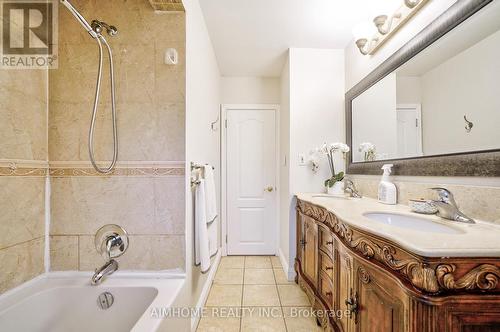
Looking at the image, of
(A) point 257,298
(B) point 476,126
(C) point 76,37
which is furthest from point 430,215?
(C) point 76,37

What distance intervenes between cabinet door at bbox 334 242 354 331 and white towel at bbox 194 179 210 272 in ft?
2.88

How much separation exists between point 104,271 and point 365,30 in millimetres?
2599

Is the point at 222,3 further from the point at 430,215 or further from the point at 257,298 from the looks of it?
the point at 257,298

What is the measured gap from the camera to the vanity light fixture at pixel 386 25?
133 cm

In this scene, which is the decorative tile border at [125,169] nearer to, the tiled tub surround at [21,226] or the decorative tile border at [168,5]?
the tiled tub surround at [21,226]

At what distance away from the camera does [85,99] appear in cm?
141

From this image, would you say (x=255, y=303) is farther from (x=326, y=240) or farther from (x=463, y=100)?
(x=463, y=100)

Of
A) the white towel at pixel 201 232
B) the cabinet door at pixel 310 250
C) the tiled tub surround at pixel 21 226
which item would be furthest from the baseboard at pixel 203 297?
the tiled tub surround at pixel 21 226

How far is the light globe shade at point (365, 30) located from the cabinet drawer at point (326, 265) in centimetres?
180

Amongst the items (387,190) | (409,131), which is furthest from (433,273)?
(409,131)

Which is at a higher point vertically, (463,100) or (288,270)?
(463,100)

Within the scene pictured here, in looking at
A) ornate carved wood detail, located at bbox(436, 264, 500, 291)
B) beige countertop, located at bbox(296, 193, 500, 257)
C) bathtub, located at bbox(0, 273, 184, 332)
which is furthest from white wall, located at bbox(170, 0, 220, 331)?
ornate carved wood detail, located at bbox(436, 264, 500, 291)

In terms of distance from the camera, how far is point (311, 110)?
2.27m

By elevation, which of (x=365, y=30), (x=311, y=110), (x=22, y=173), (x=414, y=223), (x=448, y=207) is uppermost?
(x=365, y=30)
